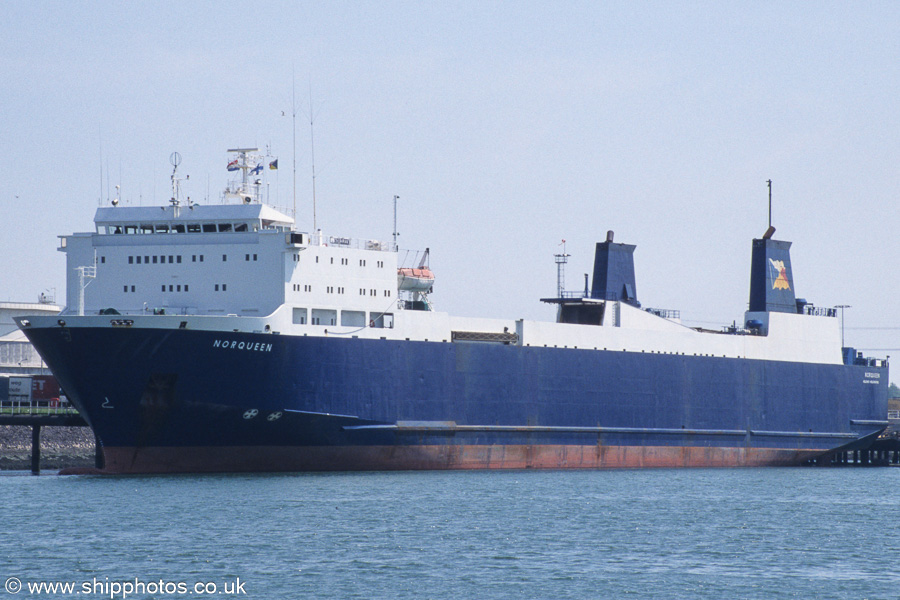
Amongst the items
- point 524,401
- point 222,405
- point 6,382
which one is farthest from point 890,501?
point 6,382

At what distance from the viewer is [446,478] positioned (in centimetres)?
3378

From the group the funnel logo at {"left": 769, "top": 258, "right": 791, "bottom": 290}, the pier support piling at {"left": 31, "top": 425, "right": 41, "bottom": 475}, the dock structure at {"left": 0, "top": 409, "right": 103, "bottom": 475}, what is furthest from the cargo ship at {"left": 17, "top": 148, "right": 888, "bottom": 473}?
the pier support piling at {"left": 31, "top": 425, "right": 41, "bottom": 475}

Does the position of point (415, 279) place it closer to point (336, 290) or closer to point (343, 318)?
point (343, 318)

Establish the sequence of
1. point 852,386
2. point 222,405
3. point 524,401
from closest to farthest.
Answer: point 222,405, point 524,401, point 852,386

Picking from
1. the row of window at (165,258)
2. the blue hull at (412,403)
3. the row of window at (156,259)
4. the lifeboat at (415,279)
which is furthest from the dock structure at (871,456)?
the row of window at (156,259)

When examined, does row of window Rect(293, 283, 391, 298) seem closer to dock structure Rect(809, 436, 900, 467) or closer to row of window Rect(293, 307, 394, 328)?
row of window Rect(293, 307, 394, 328)

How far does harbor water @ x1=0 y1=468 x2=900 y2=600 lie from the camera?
19.2 metres

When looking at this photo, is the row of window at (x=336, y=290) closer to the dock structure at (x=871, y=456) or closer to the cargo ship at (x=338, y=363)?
the cargo ship at (x=338, y=363)

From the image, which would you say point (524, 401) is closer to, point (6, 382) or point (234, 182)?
point (234, 182)

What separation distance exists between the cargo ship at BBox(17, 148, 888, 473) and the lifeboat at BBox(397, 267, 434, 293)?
0.17ft

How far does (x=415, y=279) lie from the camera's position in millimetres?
37938

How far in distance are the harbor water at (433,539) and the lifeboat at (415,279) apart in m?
6.38

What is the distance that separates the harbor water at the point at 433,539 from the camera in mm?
19219

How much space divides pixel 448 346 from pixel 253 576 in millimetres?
17614
